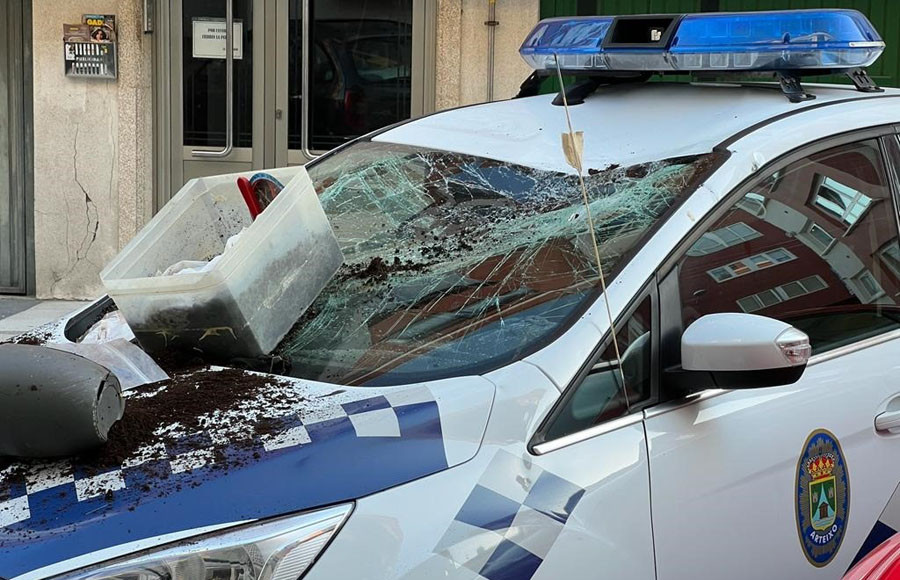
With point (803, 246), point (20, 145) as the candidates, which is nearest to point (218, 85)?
point (20, 145)

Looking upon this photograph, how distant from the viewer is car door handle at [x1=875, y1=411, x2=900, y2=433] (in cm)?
265

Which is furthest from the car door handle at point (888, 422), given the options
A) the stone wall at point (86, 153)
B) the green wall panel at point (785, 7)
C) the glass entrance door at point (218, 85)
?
the stone wall at point (86, 153)

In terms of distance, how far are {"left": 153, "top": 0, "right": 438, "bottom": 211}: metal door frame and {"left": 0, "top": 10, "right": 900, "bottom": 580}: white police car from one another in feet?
16.4

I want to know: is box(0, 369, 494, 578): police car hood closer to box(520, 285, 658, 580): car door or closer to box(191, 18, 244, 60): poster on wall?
box(520, 285, 658, 580): car door

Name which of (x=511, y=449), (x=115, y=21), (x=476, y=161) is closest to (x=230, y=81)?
(x=115, y=21)

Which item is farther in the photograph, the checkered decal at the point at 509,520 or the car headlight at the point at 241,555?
the checkered decal at the point at 509,520

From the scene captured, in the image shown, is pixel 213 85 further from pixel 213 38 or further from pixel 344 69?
pixel 344 69

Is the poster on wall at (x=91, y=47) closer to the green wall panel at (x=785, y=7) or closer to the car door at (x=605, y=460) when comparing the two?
the green wall panel at (x=785, y=7)

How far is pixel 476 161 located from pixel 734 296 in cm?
83

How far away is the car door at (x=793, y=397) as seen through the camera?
2.30 metres

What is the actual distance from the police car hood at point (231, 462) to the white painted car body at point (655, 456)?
0.04m

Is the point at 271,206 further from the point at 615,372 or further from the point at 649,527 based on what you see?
the point at 649,527

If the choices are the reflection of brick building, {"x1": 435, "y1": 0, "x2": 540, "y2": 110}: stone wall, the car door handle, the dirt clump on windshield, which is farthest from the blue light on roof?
{"x1": 435, "y1": 0, "x2": 540, "y2": 110}: stone wall

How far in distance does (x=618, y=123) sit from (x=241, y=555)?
1686 millimetres
